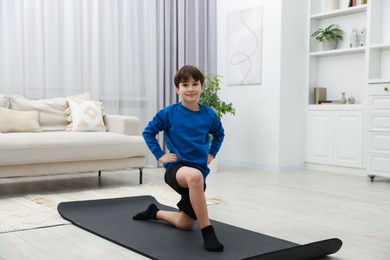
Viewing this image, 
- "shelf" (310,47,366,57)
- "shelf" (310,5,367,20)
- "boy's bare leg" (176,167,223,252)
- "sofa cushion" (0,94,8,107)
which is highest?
"shelf" (310,5,367,20)

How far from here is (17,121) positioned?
4.03 meters

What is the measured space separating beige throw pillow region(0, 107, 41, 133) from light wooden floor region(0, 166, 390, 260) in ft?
1.50

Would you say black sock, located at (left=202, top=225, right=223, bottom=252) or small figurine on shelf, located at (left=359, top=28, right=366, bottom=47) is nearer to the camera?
black sock, located at (left=202, top=225, right=223, bottom=252)

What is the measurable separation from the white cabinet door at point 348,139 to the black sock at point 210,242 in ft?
10.1

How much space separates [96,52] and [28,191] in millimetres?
1780

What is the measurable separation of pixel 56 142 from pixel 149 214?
1236 millimetres

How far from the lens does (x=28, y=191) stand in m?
3.83

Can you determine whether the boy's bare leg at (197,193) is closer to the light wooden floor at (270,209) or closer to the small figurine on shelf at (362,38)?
the light wooden floor at (270,209)

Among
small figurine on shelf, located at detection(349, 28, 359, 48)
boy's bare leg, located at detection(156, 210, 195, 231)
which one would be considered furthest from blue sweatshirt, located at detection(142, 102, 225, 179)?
small figurine on shelf, located at detection(349, 28, 359, 48)

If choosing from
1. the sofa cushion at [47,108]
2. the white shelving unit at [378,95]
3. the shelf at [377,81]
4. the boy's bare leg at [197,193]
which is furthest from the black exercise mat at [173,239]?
the shelf at [377,81]

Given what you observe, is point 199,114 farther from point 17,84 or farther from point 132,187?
point 17,84

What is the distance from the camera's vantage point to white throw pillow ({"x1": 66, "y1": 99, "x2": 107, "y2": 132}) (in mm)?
4301

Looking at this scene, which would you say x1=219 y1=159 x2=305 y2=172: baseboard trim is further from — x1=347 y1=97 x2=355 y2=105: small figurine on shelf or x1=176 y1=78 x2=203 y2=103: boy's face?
x1=176 y1=78 x2=203 y2=103: boy's face

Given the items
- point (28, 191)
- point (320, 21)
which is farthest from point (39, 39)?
point (320, 21)
